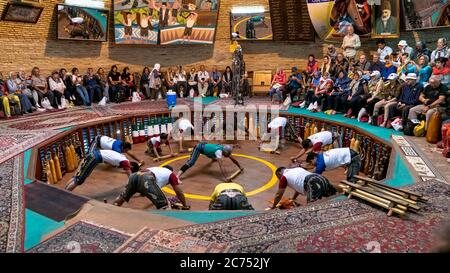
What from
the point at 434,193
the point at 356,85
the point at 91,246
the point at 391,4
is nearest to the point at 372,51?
the point at 391,4

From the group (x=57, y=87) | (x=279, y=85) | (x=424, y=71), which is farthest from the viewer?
(x=279, y=85)

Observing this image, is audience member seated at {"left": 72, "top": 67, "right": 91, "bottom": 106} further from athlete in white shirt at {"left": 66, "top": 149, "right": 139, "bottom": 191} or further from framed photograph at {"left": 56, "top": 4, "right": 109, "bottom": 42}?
athlete in white shirt at {"left": 66, "top": 149, "right": 139, "bottom": 191}

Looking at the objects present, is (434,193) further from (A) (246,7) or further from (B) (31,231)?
(A) (246,7)

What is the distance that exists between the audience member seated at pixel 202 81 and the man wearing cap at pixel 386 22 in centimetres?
680

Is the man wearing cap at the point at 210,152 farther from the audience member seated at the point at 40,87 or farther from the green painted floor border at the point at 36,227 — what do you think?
the audience member seated at the point at 40,87

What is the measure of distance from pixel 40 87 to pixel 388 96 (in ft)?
35.3

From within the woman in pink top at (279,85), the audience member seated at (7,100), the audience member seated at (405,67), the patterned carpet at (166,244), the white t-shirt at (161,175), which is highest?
the audience member seated at (405,67)

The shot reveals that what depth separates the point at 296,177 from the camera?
18.1 ft

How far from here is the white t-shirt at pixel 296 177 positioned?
17.8 feet

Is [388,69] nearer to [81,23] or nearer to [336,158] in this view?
[336,158]

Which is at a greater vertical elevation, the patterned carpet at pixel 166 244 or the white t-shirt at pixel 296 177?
the white t-shirt at pixel 296 177

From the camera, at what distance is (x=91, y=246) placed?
3746 mm

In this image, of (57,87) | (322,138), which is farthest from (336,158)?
(57,87)

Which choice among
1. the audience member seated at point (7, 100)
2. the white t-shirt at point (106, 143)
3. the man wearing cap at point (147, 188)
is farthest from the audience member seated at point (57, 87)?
the man wearing cap at point (147, 188)
